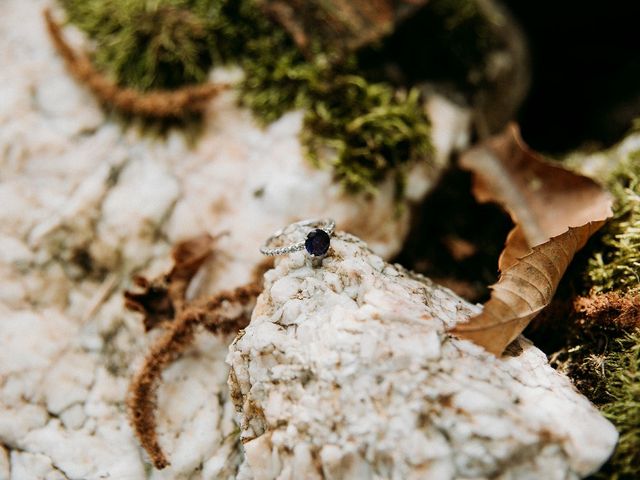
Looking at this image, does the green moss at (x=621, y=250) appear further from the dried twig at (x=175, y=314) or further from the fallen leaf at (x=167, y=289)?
the fallen leaf at (x=167, y=289)

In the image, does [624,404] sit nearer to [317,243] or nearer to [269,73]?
[317,243]

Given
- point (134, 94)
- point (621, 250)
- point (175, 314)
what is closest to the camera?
point (621, 250)

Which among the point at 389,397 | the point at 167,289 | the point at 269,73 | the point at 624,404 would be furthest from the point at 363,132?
the point at 624,404

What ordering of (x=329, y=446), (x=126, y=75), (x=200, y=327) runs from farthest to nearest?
(x=126, y=75) < (x=200, y=327) < (x=329, y=446)

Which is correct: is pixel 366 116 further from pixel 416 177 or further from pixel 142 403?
pixel 142 403

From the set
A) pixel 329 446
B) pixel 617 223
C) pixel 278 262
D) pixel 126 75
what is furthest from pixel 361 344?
pixel 126 75

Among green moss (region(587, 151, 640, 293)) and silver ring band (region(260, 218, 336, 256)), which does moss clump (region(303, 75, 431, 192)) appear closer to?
silver ring band (region(260, 218, 336, 256))

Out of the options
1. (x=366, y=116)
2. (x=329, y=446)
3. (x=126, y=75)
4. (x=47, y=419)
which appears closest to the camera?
(x=329, y=446)

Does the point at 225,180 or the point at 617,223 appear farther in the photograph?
the point at 225,180
